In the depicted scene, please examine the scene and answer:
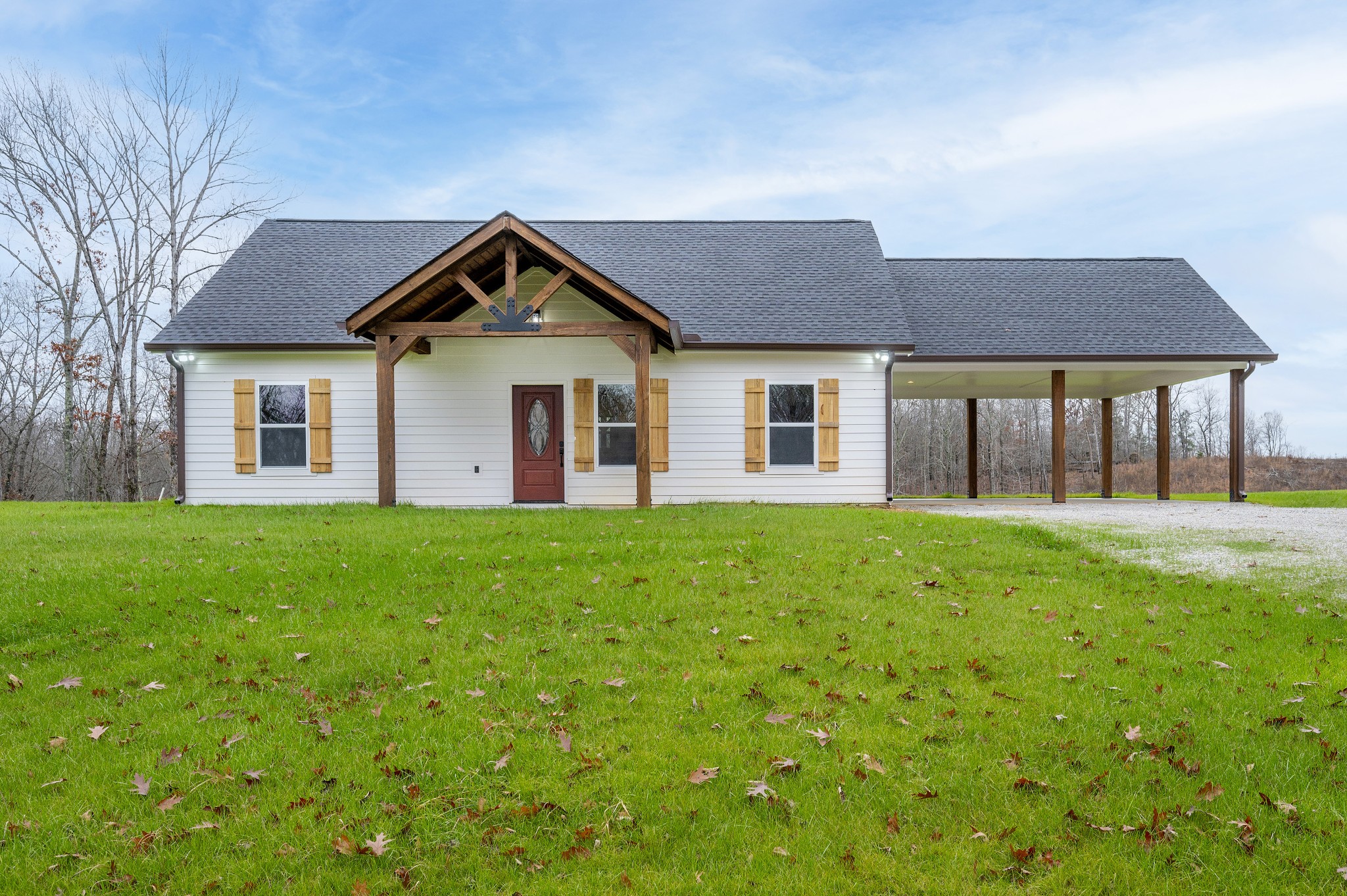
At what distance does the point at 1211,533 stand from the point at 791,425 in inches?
240

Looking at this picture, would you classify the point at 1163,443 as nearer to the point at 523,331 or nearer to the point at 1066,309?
the point at 1066,309

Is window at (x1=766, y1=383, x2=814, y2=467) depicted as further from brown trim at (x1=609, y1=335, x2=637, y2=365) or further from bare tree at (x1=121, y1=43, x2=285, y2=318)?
bare tree at (x1=121, y1=43, x2=285, y2=318)

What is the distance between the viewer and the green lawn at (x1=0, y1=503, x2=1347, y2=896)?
8.66ft

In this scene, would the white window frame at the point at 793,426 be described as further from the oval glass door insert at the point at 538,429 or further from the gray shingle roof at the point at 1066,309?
the oval glass door insert at the point at 538,429

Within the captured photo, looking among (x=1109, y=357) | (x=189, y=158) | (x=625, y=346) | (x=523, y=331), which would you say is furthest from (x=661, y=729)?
(x=189, y=158)

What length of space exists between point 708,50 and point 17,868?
70.4ft

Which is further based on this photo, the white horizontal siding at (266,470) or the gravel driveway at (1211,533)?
the white horizontal siding at (266,470)

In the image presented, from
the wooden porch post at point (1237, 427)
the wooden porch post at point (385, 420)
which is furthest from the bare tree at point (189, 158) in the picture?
the wooden porch post at point (1237, 427)

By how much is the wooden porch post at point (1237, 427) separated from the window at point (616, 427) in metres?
10.9

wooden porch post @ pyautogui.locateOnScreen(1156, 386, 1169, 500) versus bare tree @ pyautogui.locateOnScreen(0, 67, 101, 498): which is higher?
bare tree @ pyautogui.locateOnScreen(0, 67, 101, 498)

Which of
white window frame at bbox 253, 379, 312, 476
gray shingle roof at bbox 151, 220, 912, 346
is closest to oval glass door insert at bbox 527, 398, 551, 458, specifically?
gray shingle roof at bbox 151, 220, 912, 346

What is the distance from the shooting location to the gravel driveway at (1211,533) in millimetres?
7344

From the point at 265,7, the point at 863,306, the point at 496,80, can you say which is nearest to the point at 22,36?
the point at 265,7

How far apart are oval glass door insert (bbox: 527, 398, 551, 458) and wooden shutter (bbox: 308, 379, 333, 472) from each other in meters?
3.33
